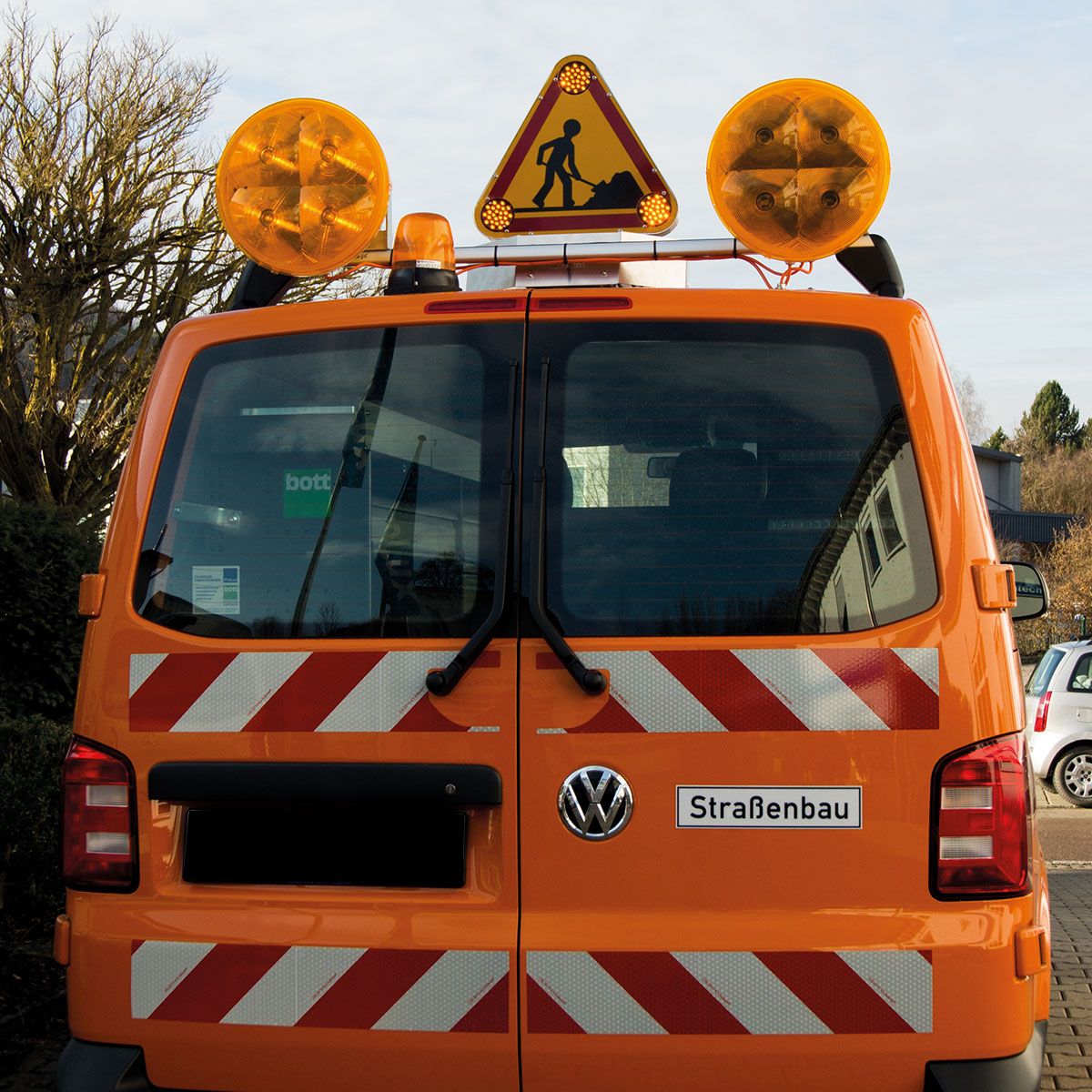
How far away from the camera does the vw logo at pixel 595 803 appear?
2.62 metres

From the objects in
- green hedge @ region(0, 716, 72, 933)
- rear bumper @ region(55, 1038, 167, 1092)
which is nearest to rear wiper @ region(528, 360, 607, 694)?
rear bumper @ region(55, 1038, 167, 1092)

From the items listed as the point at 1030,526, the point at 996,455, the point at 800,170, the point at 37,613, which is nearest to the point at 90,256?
the point at 37,613

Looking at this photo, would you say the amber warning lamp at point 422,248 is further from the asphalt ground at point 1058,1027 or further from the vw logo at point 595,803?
the asphalt ground at point 1058,1027

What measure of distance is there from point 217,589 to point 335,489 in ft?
1.05

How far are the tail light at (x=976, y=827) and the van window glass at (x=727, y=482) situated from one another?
0.31 meters

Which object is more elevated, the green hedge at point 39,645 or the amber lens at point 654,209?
the amber lens at point 654,209

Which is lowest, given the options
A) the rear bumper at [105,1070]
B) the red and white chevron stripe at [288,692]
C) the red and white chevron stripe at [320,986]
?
the rear bumper at [105,1070]

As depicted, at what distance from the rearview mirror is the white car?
10756 mm

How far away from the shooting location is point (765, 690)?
262 centimetres

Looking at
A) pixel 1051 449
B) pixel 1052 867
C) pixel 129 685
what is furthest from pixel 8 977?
pixel 1051 449

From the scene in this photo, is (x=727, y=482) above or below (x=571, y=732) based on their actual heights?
above

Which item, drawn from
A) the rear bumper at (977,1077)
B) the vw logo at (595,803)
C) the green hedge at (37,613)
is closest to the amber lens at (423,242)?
the vw logo at (595,803)

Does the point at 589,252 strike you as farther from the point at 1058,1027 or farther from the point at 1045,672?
the point at 1045,672

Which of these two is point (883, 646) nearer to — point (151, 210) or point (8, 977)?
point (8, 977)
